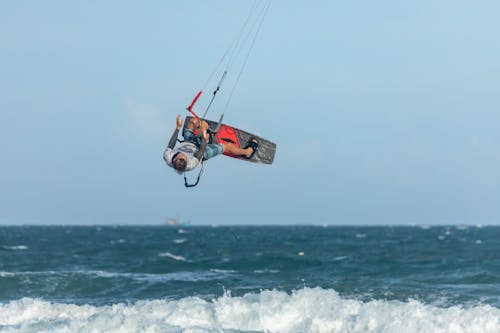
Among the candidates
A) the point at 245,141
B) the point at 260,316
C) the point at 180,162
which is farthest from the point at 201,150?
the point at 260,316

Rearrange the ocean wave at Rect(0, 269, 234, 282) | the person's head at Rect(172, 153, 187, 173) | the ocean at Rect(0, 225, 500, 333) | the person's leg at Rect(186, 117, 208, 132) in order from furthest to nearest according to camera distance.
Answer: the ocean wave at Rect(0, 269, 234, 282) → the ocean at Rect(0, 225, 500, 333) → the person's leg at Rect(186, 117, 208, 132) → the person's head at Rect(172, 153, 187, 173)

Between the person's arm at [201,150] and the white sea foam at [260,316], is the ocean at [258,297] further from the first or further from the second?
the person's arm at [201,150]

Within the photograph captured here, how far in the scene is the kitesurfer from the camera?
1329cm

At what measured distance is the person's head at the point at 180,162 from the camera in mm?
13242

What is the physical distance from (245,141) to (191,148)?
4391mm

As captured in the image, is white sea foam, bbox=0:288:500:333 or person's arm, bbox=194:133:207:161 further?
white sea foam, bbox=0:288:500:333

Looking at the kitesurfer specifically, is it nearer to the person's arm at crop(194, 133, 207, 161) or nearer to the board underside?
the person's arm at crop(194, 133, 207, 161)

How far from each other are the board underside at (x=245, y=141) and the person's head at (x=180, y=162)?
4604 mm

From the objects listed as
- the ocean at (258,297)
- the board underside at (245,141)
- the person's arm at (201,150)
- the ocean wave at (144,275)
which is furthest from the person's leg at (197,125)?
the ocean wave at (144,275)

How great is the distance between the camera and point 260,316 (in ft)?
61.5

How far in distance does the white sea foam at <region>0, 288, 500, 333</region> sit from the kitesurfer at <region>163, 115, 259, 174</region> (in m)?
3.87

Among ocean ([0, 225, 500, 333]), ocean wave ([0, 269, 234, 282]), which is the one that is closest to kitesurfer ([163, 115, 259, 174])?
ocean ([0, 225, 500, 333])

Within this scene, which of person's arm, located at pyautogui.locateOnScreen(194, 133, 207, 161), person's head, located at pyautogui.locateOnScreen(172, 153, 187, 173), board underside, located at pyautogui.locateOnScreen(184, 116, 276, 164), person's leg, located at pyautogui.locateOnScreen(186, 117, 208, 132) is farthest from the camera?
board underside, located at pyautogui.locateOnScreen(184, 116, 276, 164)

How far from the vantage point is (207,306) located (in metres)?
19.5
